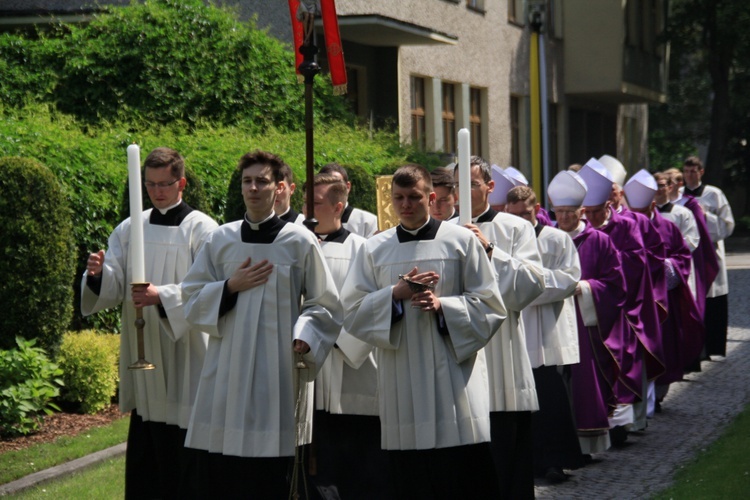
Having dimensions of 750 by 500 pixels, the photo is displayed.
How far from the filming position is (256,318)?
6.52m

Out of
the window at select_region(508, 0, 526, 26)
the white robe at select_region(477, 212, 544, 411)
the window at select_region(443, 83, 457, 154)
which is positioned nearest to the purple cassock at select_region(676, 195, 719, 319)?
the white robe at select_region(477, 212, 544, 411)

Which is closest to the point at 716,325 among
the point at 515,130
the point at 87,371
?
the point at 87,371

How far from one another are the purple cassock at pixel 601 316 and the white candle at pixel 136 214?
4.19 metres

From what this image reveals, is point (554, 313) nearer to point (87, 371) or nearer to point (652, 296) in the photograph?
point (652, 296)

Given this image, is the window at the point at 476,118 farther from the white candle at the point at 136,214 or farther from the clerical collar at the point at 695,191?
the white candle at the point at 136,214

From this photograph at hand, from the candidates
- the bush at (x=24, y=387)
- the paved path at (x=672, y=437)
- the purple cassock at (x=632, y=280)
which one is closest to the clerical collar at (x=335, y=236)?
the paved path at (x=672, y=437)

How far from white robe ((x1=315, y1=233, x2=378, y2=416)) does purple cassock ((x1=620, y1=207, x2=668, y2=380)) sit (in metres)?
3.99

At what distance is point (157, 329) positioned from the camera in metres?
7.64

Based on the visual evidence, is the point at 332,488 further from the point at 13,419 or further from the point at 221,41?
the point at 221,41

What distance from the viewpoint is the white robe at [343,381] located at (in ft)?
25.3

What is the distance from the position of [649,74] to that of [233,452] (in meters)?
32.0

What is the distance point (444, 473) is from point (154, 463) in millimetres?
1910

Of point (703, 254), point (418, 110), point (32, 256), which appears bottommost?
point (703, 254)

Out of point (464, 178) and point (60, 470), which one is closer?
point (464, 178)
